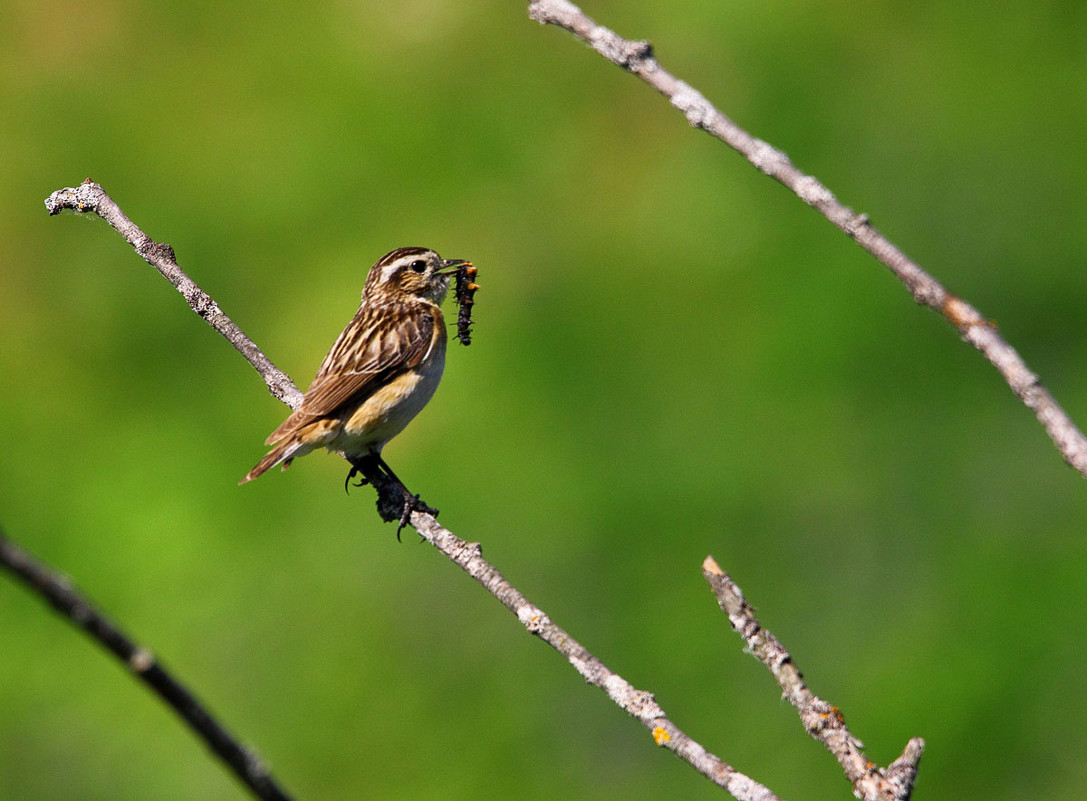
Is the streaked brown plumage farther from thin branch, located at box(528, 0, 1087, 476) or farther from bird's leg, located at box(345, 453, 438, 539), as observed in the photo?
thin branch, located at box(528, 0, 1087, 476)

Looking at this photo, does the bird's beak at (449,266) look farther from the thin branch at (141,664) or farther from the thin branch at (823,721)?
the thin branch at (141,664)

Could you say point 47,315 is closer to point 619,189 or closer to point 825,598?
point 619,189

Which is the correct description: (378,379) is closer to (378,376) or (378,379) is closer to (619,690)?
(378,376)

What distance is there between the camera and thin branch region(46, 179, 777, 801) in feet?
9.82

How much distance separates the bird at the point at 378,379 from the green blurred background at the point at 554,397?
277 centimetres

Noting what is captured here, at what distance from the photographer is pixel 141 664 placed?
5.42 feet

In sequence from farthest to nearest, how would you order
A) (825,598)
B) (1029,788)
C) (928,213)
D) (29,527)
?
1. (928,213)
2. (29,527)
3. (825,598)
4. (1029,788)

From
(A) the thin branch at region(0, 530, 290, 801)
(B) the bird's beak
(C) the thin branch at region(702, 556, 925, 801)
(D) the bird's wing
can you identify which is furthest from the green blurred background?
(A) the thin branch at region(0, 530, 290, 801)

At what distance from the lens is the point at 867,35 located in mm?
12391

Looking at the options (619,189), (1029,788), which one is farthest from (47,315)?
(1029,788)

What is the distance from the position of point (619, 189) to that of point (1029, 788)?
6.35 metres

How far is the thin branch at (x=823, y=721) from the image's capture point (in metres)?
3.07

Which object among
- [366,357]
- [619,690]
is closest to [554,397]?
[366,357]

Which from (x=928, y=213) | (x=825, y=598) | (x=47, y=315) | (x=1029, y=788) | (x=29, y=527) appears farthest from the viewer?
(x=47, y=315)
